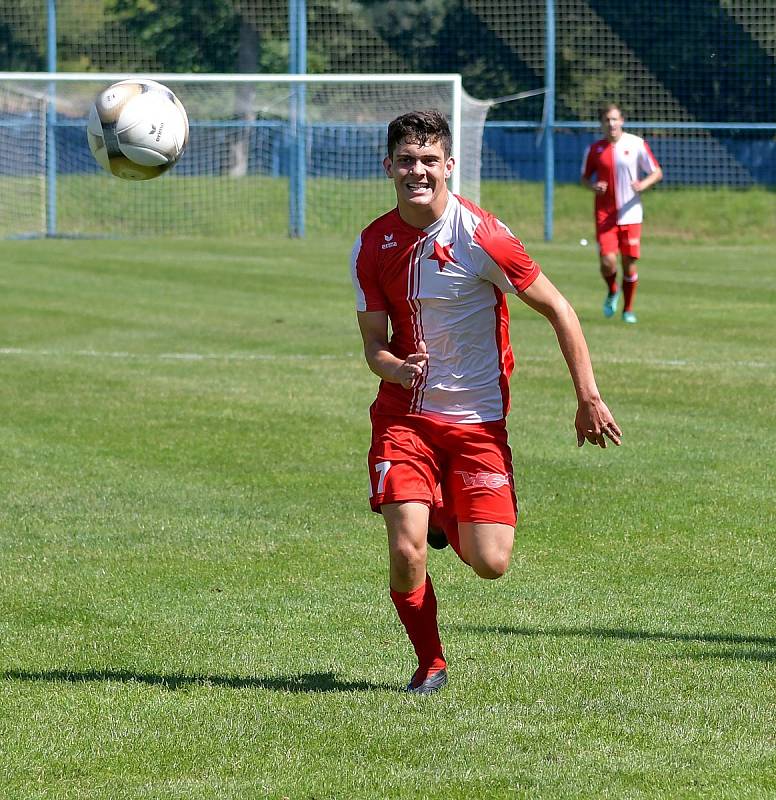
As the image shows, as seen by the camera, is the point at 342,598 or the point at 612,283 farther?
the point at 612,283

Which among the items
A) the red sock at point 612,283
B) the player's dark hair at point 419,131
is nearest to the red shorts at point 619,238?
the red sock at point 612,283

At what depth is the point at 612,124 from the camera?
59.2 ft

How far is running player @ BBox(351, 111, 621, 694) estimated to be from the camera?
16.7 feet

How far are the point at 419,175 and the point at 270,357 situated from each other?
29.9 ft

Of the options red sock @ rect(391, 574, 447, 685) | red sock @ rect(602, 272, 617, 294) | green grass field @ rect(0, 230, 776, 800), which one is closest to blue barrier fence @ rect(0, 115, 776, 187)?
red sock @ rect(602, 272, 617, 294)

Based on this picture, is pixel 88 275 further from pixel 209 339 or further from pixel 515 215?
pixel 515 215

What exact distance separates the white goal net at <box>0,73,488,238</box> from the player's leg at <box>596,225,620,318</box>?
13.1m

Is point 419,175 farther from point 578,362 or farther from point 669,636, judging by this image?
point 669,636

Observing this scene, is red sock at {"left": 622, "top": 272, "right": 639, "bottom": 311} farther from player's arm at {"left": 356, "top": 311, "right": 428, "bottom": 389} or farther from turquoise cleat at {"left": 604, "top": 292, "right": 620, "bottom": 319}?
player's arm at {"left": 356, "top": 311, "right": 428, "bottom": 389}

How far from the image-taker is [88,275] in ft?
72.2

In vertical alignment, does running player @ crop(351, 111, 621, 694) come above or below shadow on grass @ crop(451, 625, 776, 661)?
above

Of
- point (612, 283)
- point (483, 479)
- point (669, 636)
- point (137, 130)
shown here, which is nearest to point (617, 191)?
point (612, 283)

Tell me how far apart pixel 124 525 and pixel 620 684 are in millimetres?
3444

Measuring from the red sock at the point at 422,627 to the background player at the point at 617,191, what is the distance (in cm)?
1249
